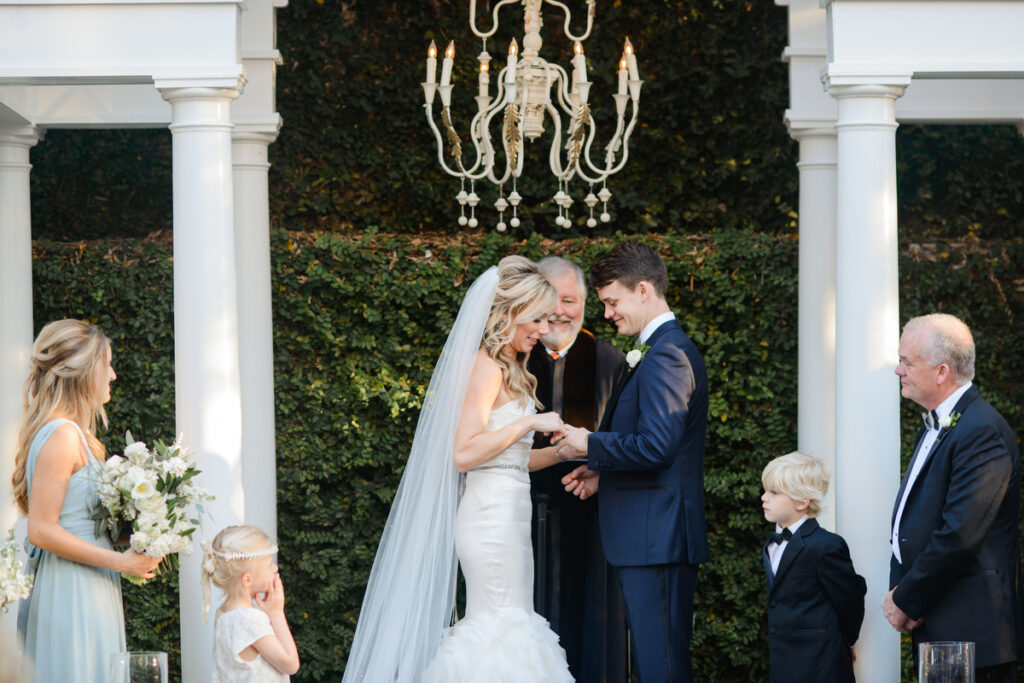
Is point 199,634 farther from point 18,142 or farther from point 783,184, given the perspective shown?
point 783,184

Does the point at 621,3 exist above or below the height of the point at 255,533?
above

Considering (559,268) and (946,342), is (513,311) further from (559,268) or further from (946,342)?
(946,342)

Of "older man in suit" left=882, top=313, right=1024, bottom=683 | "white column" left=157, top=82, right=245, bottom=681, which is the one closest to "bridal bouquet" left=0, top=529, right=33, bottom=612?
"white column" left=157, top=82, right=245, bottom=681

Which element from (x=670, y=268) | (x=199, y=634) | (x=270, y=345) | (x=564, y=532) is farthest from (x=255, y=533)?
(x=670, y=268)

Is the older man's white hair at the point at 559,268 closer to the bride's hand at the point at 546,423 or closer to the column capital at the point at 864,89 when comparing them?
the bride's hand at the point at 546,423

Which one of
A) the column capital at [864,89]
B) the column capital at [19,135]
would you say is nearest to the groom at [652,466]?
the column capital at [864,89]

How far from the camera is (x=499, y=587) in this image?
5.43 metres

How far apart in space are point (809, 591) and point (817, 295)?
293 centimetres

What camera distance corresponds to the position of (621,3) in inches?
364

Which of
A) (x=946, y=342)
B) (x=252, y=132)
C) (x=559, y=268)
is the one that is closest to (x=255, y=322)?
(x=252, y=132)

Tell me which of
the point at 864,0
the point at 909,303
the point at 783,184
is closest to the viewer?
the point at 864,0

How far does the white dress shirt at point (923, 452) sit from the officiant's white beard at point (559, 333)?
1.98 metres

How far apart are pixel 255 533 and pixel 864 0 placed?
3.70 m

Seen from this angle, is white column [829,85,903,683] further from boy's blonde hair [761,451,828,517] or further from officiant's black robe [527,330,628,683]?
officiant's black robe [527,330,628,683]
